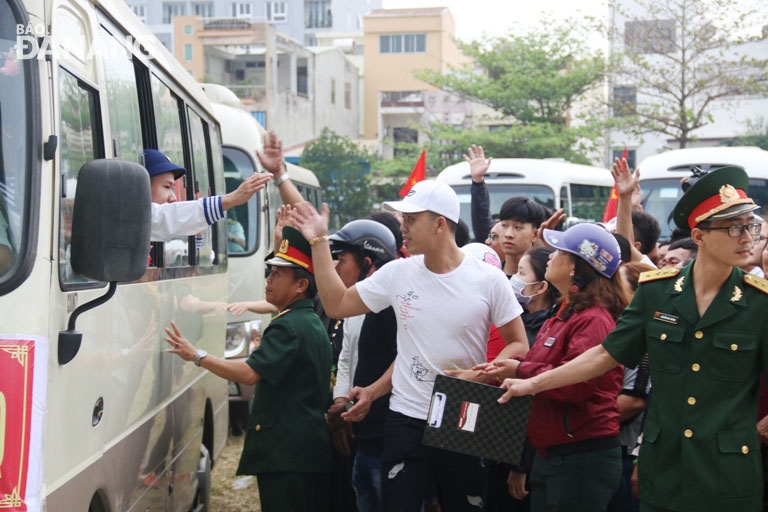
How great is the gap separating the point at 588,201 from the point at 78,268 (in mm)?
16599

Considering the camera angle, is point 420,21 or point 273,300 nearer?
point 273,300

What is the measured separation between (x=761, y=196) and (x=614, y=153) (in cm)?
2956

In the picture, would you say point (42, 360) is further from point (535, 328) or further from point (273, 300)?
point (535, 328)

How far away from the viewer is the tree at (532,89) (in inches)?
1305

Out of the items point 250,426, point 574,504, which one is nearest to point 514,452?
point 574,504

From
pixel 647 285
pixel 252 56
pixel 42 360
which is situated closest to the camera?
pixel 42 360

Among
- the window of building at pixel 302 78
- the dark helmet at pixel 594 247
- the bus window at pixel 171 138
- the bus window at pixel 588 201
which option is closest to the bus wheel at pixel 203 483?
the bus window at pixel 171 138

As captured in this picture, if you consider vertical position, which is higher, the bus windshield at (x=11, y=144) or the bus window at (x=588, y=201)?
the bus windshield at (x=11, y=144)

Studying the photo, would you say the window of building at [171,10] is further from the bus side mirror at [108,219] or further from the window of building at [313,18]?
the bus side mirror at [108,219]

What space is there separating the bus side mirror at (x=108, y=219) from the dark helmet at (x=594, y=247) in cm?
206

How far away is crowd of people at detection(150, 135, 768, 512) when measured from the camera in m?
3.67

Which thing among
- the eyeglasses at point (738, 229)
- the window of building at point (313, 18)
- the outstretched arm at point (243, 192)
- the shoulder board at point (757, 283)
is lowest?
the shoulder board at point (757, 283)

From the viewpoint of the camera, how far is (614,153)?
43219mm

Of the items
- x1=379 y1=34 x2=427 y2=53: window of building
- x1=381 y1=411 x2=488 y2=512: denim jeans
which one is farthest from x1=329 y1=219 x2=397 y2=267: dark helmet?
x1=379 y1=34 x2=427 y2=53: window of building
